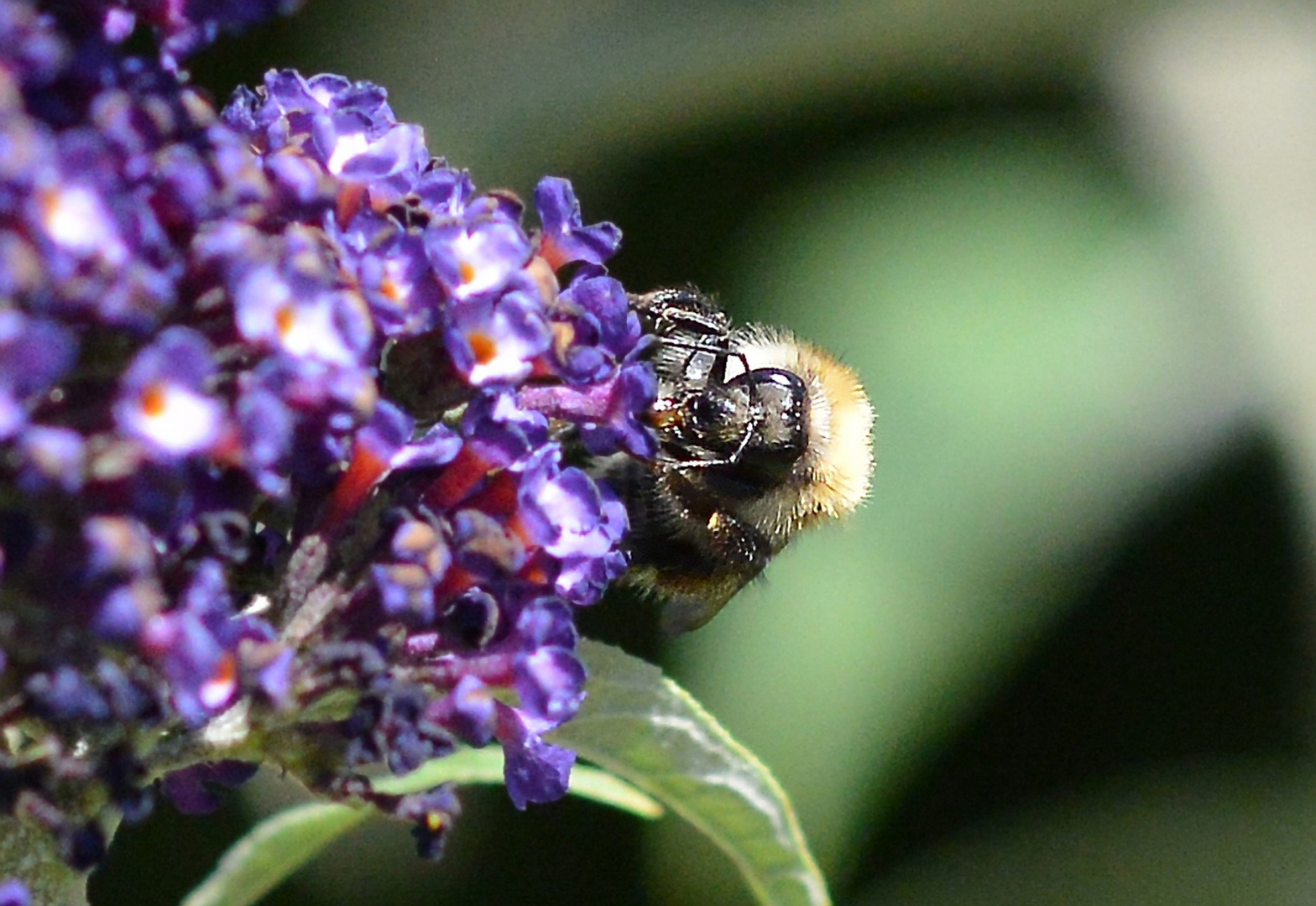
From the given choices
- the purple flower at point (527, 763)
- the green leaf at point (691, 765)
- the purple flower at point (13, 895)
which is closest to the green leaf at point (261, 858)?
the green leaf at point (691, 765)

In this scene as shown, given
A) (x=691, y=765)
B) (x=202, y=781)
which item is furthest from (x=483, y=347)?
(x=691, y=765)

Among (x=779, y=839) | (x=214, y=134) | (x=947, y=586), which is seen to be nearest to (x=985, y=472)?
(x=947, y=586)

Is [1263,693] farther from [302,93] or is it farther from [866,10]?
[302,93]

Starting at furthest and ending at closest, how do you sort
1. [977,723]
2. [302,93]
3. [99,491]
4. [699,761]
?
1. [977,723]
2. [699,761]
3. [302,93]
4. [99,491]

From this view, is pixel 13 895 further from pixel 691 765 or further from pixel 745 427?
pixel 745 427

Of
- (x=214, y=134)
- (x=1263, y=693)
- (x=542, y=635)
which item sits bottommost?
(x=1263, y=693)

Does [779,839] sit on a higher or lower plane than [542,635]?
lower

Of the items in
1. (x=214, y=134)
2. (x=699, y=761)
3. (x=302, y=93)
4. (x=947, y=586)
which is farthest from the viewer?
(x=947, y=586)

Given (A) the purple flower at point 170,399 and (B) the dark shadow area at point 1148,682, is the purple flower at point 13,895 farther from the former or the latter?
(B) the dark shadow area at point 1148,682
